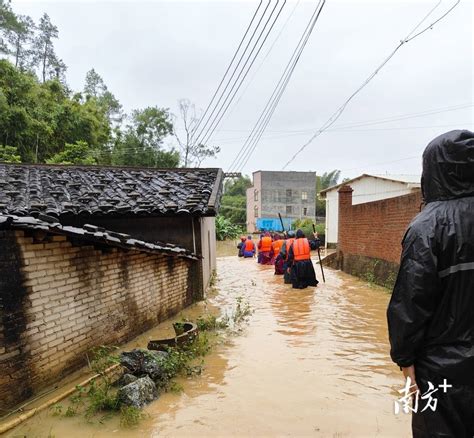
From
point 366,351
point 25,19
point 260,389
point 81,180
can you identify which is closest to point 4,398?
point 260,389

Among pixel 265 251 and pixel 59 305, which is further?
pixel 265 251

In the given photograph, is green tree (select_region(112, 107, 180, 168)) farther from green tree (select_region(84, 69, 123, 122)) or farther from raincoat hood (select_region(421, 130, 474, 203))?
raincoat hood (select_region(421, 130, 474, 203))

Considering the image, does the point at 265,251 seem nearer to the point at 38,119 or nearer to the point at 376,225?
the point at 376,225

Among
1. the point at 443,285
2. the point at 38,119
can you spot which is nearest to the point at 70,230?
the point at 443,285

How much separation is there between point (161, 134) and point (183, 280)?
30328 millimetres

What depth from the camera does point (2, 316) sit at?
379cm

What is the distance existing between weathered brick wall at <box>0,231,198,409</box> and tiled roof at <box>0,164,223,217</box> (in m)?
1.61

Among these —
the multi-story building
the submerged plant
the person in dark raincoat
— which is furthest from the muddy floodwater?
the multi-story building

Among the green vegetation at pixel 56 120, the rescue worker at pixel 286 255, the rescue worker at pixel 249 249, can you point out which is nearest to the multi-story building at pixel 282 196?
the green vegetation at pixel 56 120

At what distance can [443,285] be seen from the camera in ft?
6.21

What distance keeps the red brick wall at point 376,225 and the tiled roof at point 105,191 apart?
5.37 metres

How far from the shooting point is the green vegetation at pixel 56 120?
2056cm

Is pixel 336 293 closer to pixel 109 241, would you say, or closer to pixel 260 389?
pixel 260 389

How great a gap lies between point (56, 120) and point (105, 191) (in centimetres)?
1790
